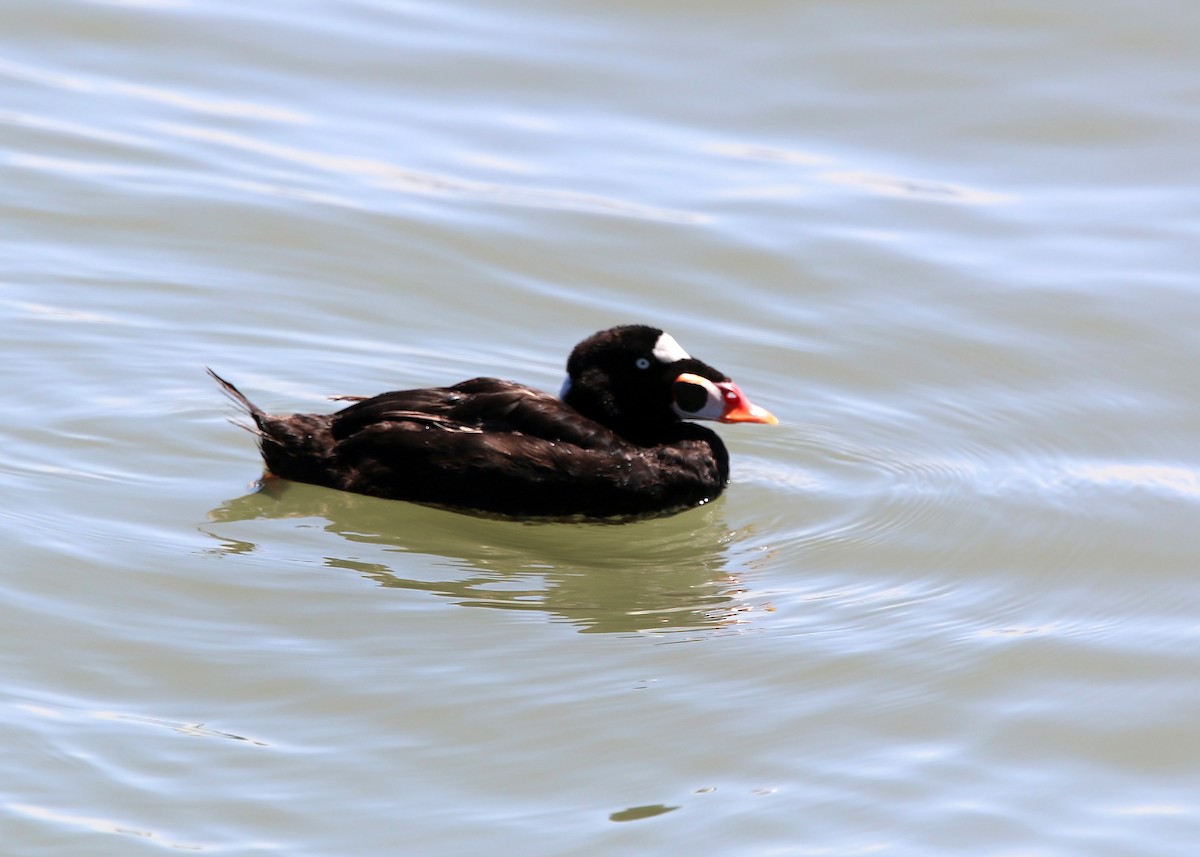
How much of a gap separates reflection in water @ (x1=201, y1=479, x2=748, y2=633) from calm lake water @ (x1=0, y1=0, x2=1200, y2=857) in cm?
3

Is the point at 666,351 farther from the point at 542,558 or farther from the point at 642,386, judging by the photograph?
the point at 542,558

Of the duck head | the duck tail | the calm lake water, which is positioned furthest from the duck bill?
the duck tail

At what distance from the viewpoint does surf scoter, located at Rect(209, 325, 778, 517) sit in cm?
816

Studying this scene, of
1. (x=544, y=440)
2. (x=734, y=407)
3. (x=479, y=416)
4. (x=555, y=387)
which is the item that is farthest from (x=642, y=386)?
(x=555, y=387)

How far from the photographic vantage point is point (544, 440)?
27.2 feet

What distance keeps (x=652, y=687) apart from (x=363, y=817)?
4.35ft

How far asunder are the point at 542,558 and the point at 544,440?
652 millimetres

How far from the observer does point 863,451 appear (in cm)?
909

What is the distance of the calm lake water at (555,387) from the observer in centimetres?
602

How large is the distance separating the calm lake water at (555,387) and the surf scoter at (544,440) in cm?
15

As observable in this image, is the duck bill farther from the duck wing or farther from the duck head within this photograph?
the duck wing

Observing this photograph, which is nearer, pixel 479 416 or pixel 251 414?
pixel 479 416

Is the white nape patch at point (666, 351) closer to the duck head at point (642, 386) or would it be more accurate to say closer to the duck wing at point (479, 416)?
the duck head at point (642, 386)

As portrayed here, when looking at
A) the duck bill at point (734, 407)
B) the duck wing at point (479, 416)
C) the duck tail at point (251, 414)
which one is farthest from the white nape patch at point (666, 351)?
the duck tail at point (251, 414)
